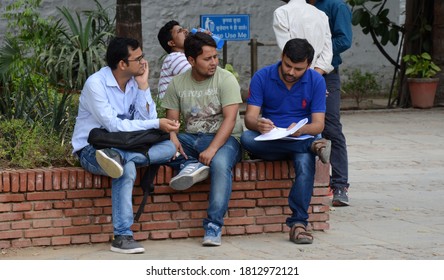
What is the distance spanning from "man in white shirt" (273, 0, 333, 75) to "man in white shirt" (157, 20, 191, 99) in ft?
2.56

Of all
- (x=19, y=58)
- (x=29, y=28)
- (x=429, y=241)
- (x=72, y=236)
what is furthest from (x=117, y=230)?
(x=29, y=28)

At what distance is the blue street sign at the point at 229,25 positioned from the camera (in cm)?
1730

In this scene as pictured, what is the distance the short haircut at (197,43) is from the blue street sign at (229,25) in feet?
29.8

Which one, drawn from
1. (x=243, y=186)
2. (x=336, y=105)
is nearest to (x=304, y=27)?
(x=336, y=105)

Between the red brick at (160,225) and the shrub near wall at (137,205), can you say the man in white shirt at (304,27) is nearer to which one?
the shrub near wall at (137,205)

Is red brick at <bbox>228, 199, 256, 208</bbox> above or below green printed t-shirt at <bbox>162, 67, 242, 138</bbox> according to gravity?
below

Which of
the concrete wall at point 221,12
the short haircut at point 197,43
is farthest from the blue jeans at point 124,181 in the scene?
the concrete wall at point 221,12

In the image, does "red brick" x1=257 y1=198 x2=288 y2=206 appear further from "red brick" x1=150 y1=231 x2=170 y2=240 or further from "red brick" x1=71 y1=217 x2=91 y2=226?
"red brick" x1=71 y1=217 x2=91 y2=226

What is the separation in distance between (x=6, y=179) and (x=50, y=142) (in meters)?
0.74

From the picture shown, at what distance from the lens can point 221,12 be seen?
18.8m

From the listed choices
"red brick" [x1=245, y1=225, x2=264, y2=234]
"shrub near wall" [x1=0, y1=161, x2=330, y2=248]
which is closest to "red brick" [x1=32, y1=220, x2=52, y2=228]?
"shrub near wall" [x1=0, y1=161, x2=330, y2=248]

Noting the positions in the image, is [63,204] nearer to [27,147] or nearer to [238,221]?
[27,147]

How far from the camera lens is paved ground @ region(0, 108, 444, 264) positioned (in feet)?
24.8

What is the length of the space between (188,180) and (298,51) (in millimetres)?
1226
